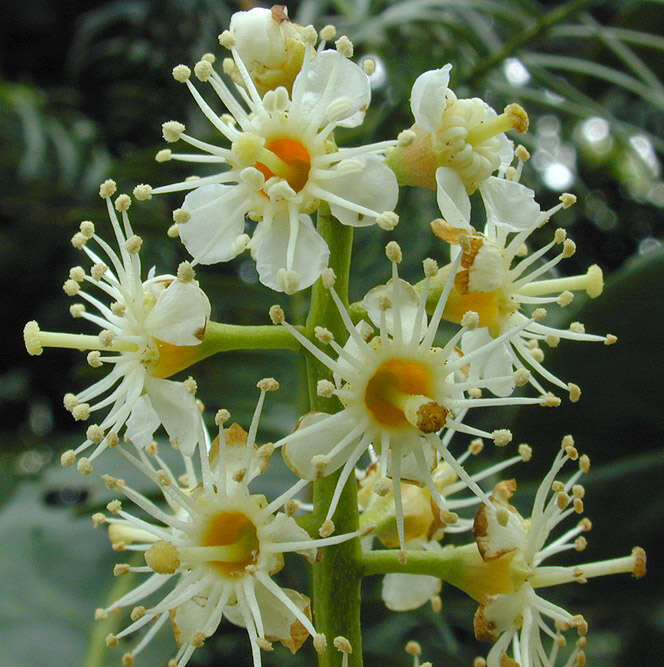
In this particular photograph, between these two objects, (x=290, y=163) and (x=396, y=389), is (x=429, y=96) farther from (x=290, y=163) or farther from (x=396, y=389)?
(x=396, y=389)

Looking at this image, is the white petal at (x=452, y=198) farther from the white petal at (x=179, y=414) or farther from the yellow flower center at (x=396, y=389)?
the white petal at (x=179, y=414)

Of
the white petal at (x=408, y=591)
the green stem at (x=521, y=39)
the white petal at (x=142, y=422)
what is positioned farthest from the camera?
the green stem at (x=521, y=39)

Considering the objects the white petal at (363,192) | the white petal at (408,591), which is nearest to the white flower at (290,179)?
the white petal at (363,192)

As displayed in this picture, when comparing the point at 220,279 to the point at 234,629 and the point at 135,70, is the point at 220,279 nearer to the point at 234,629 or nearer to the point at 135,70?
the point at 234,629

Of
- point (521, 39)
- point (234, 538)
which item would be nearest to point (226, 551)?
point (234, 538)

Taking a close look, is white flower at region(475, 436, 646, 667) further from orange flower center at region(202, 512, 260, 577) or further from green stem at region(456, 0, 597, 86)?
green stem at region(456, 0, 597, 86)

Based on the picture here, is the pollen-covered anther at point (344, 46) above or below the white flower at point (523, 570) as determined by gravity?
above
